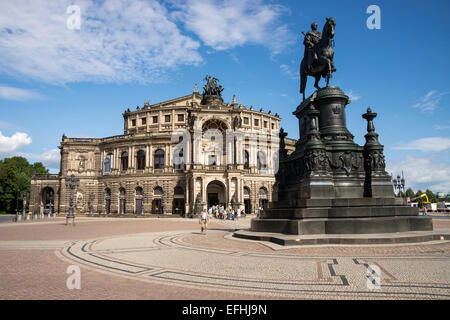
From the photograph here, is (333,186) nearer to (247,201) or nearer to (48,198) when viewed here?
(247,201)

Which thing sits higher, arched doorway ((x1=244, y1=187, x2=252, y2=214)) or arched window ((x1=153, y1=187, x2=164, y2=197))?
arched window ((x1=153, y1=187, x2=164, y2=197))

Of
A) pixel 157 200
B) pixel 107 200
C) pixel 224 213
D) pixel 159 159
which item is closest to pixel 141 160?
pixel 159 159

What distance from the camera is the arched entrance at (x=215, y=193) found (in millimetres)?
52759

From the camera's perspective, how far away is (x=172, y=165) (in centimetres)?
5641

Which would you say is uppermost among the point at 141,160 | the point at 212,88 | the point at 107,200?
the point at 212,88

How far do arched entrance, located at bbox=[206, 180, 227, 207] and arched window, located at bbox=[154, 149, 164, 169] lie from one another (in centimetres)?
1063

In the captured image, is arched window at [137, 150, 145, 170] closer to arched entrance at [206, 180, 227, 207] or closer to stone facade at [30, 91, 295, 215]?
stone facade at [30, 91, 295, 215]

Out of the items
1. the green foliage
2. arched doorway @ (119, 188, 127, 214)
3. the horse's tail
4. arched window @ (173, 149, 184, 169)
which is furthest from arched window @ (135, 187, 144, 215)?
the horse's tail

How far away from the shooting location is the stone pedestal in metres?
11.7

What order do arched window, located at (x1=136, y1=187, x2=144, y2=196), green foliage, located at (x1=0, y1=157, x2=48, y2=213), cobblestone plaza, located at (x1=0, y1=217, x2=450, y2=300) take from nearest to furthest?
cobblestone plaza, located at (x1=0, y1=217, x2=450, y2=300) → arched window, located at (x1=136, y1=187, x2=144, y2=196) → green foliage, located at (x1=0, y1=157, x2=48, y2=213)

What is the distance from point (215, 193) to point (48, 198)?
129 ft
